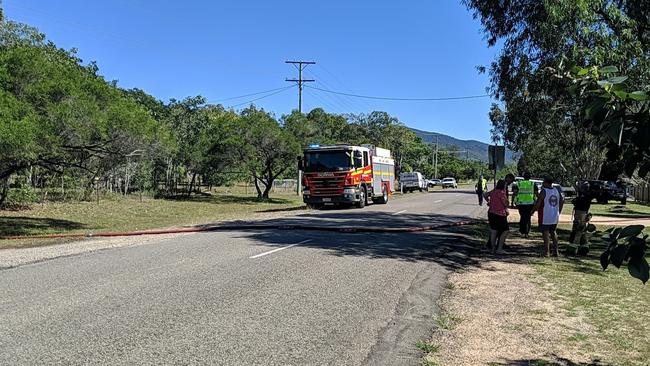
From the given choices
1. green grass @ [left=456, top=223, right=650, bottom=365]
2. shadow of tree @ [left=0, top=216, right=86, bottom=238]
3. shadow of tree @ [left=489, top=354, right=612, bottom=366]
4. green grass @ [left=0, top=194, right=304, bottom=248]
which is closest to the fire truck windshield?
green grass @ [left=0, top=194, right=304, bottom=248]

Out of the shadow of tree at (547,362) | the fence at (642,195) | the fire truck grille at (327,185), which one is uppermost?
the fire truck grille at (327,185)

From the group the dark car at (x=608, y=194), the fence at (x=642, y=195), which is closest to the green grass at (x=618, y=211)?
the dark car at (x=608, y=194)

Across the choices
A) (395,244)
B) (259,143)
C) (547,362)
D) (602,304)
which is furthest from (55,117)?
(259,143)

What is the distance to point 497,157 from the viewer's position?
20.3m

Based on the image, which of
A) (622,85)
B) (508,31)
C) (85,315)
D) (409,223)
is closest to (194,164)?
(409,223)

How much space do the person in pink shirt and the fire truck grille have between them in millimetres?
14861

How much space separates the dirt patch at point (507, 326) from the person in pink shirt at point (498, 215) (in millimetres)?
2961

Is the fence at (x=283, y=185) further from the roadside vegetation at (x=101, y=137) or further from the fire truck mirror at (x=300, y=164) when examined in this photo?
the fire truck mirror at (x=300, y=164)

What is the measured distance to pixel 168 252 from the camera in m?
12.4

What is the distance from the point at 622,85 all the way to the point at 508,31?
1750 cm

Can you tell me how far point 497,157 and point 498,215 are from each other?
7575 millimetres

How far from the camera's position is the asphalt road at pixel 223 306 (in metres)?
5.62

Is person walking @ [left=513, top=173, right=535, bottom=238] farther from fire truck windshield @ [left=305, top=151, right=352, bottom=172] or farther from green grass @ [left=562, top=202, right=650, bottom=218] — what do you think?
fire truck windshield @ [left=305, top=151, right=352, bottom=172]

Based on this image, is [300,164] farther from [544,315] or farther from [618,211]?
[544,315]
